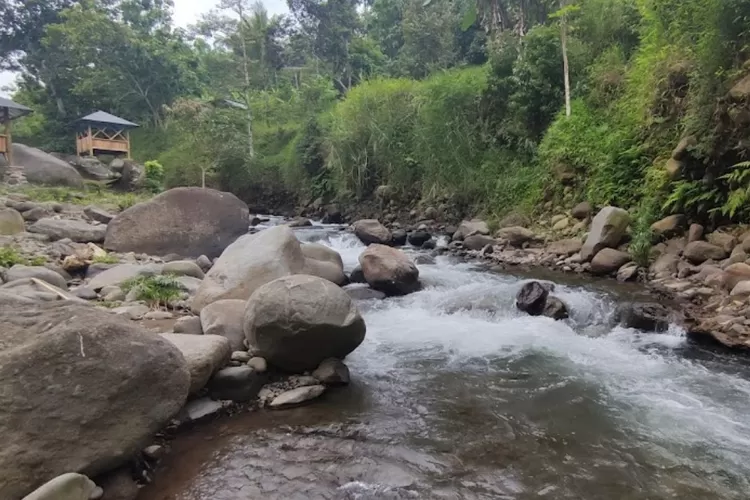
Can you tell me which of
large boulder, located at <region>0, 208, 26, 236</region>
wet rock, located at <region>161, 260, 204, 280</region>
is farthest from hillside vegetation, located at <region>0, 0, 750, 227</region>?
large boulder, located at <region>0, 208, 26, 236</region>

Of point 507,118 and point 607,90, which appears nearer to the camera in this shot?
point 607,90

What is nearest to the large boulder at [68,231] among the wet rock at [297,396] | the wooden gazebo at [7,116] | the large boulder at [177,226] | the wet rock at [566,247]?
the large boulder at [177,226]

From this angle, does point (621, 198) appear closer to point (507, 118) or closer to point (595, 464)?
point (507, 118)

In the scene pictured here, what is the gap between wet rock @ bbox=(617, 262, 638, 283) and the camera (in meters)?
7.66

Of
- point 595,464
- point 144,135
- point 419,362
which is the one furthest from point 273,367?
point 144,135

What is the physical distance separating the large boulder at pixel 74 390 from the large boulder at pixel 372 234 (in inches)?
346

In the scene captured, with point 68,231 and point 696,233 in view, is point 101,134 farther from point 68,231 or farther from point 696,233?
point 696,233

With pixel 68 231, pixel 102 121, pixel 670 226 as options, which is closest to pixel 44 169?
pixel 102 121

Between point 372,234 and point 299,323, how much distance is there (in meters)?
7.81

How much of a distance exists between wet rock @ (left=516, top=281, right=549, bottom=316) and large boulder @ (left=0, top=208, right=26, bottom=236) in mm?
9152

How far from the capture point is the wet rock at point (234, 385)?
13.5ft

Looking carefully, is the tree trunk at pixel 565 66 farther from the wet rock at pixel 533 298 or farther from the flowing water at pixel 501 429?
the flowing water at pixel 501 429

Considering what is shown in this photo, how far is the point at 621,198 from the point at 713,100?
8.09 feet

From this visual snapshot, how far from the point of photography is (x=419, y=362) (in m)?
5.21
